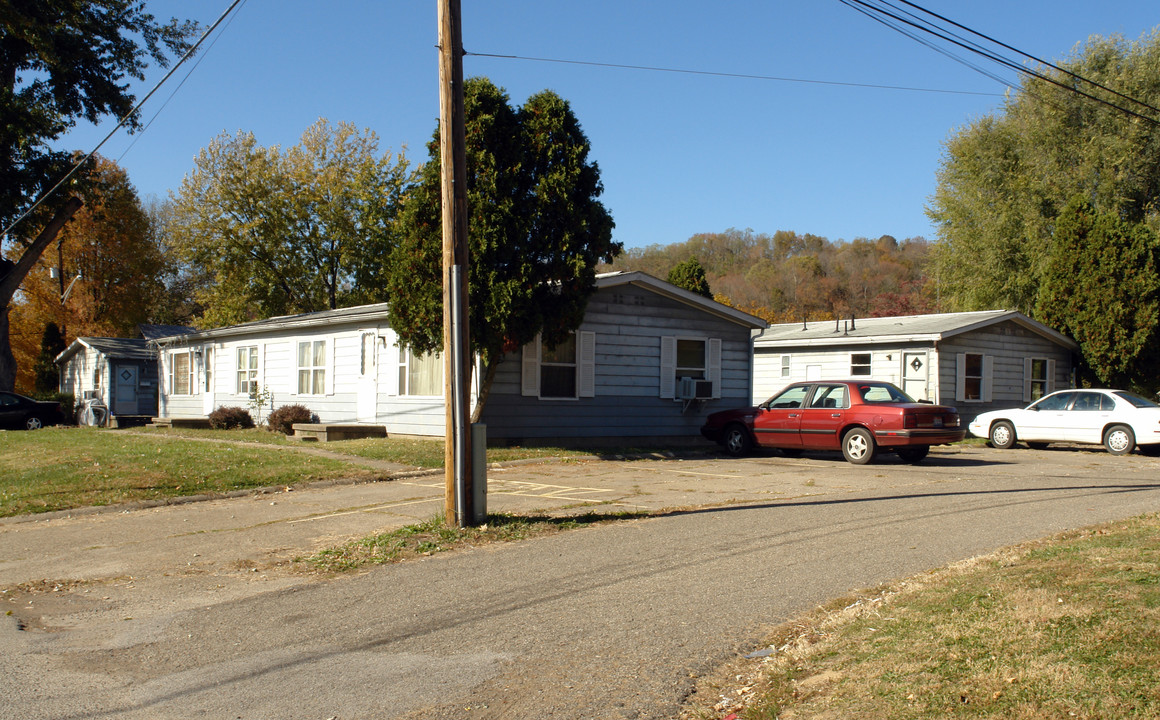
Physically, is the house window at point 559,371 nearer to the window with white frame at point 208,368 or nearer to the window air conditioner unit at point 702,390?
the window air conditioner unit at point 702,390

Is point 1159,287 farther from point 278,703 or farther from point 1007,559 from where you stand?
point 278,703

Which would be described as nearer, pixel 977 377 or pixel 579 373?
pixel 579 373

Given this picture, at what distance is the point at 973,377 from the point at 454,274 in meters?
21.5

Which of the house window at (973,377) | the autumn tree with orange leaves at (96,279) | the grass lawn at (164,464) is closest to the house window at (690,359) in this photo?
the grass lawn at (164,464)

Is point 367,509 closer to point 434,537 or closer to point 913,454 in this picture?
point 434,537

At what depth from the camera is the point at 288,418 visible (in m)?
22.8

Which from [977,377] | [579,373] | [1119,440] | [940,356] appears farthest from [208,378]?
[1119,440]

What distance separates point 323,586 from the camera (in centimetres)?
711

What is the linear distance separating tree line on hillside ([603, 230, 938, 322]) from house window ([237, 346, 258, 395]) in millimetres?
30445

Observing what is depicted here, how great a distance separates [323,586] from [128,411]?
103 ft

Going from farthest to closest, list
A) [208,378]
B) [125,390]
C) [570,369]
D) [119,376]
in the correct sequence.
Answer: [125,390]
[119,376]
[208,378]
[570,369]

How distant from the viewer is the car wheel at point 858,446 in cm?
1641

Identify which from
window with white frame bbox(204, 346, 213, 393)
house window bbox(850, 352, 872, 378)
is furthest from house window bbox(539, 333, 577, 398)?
window with white frame bbox(204, 346, 213, 393)

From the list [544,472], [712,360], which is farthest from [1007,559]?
[712,360]
